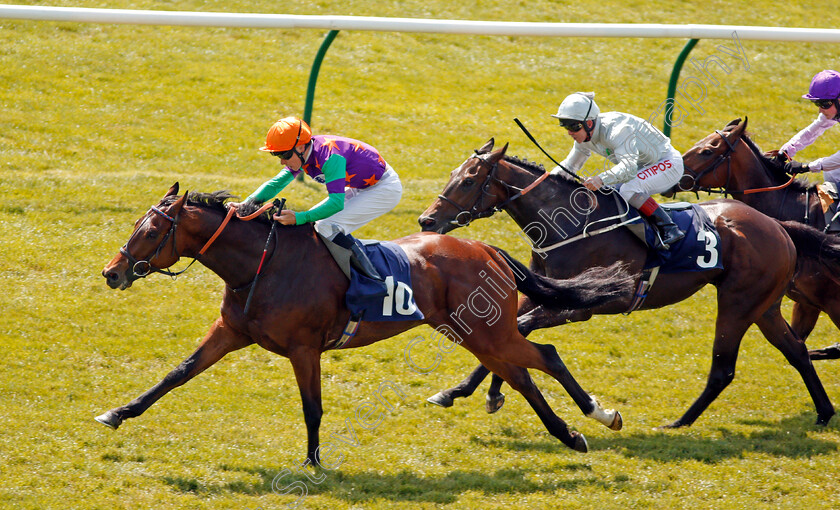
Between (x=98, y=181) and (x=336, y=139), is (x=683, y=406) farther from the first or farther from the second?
(x=98, y=181)

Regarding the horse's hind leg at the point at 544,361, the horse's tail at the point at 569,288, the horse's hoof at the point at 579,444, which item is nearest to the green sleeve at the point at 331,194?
the horse's tail at the point at 569,288

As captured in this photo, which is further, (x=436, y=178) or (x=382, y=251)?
(x=436, y=178)

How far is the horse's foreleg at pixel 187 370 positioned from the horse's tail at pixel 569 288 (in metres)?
1.83

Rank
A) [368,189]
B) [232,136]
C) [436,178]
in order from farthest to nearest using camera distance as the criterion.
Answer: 1. [232,136]
2. [436,178]
3. [368,189]

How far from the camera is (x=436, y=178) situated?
423 inches

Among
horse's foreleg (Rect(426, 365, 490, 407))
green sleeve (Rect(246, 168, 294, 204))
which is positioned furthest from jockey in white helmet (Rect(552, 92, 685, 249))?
green sleeve (Rect(246, 168, 294, 204))

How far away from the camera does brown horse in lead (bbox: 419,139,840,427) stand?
650 centimetres

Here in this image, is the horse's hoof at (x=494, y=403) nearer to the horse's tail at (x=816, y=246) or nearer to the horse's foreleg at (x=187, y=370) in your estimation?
the horse's foreleg at (x=187, y=370)

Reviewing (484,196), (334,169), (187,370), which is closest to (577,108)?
(484,196)

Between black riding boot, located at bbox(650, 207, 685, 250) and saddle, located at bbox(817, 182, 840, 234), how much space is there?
1584mm

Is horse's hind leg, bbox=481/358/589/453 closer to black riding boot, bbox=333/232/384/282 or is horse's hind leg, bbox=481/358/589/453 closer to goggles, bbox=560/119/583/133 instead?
black riding boot, bbox=333/232/384/282

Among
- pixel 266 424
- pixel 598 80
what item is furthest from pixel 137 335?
pixel 598 80

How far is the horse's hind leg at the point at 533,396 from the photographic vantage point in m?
5.96

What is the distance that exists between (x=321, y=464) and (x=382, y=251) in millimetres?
1374
